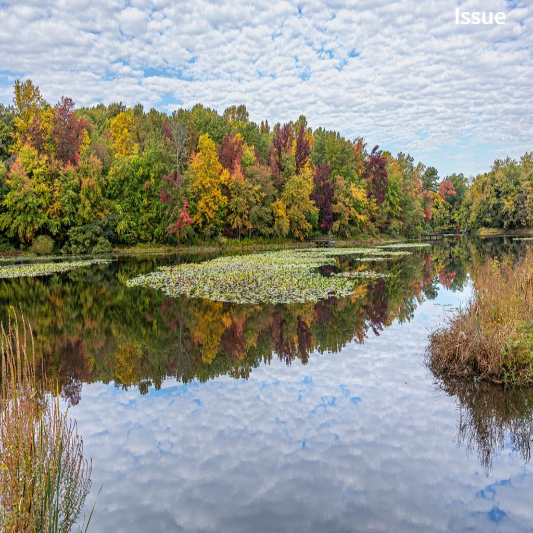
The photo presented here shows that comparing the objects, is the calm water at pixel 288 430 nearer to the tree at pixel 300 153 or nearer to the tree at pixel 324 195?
the tree at pixel 324 195

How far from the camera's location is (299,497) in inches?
234

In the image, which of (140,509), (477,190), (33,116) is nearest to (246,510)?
(140,509)

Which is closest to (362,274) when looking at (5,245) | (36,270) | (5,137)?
(36,270)

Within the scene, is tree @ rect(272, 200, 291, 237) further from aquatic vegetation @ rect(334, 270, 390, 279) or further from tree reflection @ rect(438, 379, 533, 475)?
tree reflection @ rect(438, 379, 533, 475)

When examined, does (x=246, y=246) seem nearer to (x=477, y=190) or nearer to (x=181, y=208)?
(x=181, y=208)

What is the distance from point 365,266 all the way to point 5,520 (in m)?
30.0

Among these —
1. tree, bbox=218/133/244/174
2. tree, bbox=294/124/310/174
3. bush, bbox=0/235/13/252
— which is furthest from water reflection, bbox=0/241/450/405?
tree, bbox=294/124/310/174

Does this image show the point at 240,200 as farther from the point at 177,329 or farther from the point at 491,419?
the point at 491,419

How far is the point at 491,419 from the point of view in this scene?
7.86m

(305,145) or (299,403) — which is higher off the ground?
(305,145)

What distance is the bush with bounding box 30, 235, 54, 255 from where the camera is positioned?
43.4m

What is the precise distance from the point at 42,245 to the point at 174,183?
14.5 meters

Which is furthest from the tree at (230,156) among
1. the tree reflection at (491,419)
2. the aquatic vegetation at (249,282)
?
the tree reflection at (491,419)

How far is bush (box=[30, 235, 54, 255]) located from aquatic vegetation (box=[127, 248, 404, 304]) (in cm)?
1871
